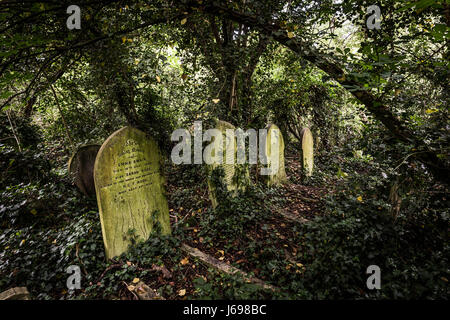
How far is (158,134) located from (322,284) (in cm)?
304

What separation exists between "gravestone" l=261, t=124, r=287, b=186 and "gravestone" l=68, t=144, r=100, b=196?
3.75m

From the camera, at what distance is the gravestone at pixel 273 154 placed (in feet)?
17.2

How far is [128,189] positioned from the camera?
323cm

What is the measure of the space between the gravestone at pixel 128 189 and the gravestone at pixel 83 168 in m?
1.51

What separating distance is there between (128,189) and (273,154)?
348cm

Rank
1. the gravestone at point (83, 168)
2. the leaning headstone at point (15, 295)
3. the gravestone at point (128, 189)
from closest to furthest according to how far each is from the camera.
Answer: the leaning headstone at point (15, 295) < the gravestone at point (128, 189) < the gravestone at point (83, 168)

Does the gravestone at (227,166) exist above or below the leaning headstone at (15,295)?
above

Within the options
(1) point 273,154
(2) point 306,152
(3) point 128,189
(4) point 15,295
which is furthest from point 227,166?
(4) point 15,295

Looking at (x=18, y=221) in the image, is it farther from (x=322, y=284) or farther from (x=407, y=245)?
(x=407, y=245)

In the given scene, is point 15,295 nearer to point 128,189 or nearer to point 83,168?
point 128,189

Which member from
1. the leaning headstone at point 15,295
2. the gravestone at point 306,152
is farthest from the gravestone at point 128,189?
the gravestone at point 306,152

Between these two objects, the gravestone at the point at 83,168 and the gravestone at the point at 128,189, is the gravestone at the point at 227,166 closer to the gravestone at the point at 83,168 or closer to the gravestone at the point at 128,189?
the gravestone at the point at 128,189

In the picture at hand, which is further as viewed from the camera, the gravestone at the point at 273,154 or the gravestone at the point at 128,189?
the gravestone at the point at 273,154

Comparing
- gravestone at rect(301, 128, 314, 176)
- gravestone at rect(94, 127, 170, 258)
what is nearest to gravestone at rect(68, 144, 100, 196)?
gravestone at rect(94, 127, 170, 258)
